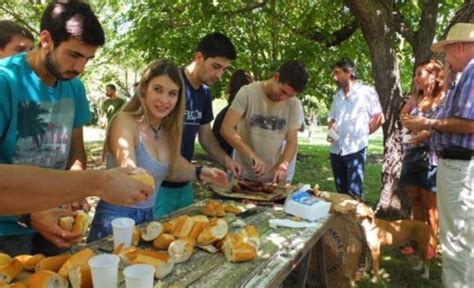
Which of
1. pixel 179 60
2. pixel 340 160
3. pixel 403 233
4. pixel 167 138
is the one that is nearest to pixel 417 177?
pixel 403 233

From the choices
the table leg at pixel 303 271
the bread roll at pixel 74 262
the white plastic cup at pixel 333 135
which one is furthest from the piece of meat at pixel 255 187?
the white plastic cup at pixel 333 135

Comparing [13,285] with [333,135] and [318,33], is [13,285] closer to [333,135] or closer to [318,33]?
[333,135]

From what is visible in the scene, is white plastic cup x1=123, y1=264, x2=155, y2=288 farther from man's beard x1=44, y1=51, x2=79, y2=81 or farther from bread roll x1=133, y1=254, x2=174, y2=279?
man's beard x1=44, y1=51, x2=79, y2=81

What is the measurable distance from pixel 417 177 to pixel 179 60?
465 centimetres

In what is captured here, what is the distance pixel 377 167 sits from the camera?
11.1 metres

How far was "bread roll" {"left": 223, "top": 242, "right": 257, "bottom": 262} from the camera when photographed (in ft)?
6.69

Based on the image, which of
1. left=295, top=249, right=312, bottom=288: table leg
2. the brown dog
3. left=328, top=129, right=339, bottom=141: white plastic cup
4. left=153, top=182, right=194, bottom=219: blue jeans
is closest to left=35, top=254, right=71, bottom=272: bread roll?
left=153, top=182, right=194, bottom=219: blue jeans

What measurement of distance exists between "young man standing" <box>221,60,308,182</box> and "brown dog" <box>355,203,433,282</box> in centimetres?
90

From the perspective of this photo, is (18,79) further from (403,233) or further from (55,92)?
(403,233)

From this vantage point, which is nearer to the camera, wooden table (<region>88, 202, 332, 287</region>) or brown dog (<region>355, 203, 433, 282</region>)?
wooden table (<region>88, 202, 332, 287</region>)

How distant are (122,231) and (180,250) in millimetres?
288

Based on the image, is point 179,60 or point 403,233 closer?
point 403,233

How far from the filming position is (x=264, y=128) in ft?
12.7

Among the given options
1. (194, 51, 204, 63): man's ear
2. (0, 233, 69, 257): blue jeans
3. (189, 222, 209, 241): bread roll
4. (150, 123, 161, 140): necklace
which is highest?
(194, 51, 204, 63): man's ear
